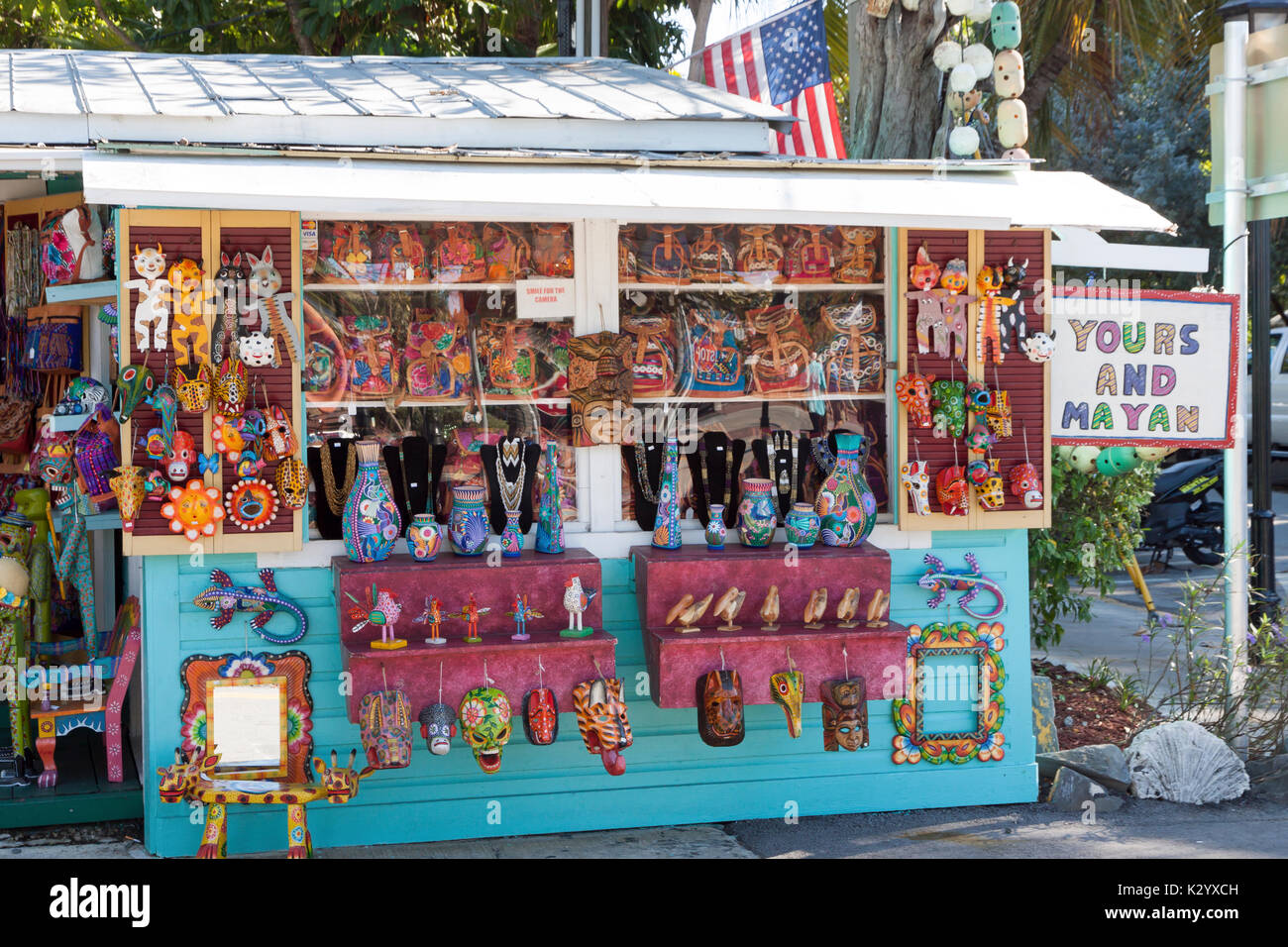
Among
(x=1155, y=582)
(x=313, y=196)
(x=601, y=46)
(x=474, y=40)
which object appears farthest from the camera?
(x=474, y=40)

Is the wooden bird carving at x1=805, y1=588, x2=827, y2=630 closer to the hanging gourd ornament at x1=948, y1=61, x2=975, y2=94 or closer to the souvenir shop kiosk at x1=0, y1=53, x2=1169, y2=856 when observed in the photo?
the souvenir shop kiosk at x1=0, y1=53, x2=1169, y2=856

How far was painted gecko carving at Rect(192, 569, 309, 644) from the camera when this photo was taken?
5.10 m

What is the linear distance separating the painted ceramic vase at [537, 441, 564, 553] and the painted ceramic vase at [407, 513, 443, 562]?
1.40ft

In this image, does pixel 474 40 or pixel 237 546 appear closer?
pixel 237 546

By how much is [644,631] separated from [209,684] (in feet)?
5.44

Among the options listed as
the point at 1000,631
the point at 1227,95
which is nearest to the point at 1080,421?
the point at 1000,631

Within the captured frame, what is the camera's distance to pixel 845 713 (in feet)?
17.6

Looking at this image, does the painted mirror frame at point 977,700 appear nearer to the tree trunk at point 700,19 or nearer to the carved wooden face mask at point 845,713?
the carved wooden face mask at point 845,713

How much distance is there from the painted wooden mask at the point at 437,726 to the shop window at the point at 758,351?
1.16 metres

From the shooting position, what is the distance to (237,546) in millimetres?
5125

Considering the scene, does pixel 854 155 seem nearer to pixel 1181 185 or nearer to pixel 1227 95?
pixel 1227 95

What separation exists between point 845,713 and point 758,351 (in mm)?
1547

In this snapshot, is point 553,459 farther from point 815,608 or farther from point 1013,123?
point 1013,123

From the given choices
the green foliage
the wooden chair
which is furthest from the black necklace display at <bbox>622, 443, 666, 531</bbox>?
the green foliage
